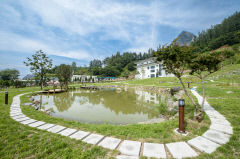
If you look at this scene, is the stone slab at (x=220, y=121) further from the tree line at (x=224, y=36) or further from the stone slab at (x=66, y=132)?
the tree line at (x=224, y=36)

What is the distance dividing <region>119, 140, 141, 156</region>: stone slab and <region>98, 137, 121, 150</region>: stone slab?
15 cm

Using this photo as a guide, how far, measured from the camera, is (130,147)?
2.15 meters

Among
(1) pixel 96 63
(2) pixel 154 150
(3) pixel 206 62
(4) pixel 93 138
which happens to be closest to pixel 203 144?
(2) pixel 154 150

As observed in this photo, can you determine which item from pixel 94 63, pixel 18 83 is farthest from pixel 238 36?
pixel 94 63

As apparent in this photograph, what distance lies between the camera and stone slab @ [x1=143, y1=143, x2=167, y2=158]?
1.90 metres

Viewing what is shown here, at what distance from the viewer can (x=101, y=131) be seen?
2869 mm

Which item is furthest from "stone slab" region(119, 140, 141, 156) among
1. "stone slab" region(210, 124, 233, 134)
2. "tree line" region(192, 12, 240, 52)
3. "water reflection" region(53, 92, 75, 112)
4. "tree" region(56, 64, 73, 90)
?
"tree line" region(192, 12, 240, 52)

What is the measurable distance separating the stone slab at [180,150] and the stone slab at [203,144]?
19cm

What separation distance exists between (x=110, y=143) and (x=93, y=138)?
509 mm

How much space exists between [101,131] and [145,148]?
53.4 inches

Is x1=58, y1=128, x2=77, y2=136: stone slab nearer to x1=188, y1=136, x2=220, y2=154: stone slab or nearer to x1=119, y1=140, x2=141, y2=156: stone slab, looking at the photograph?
x1=119, y1=140, x2=141, y2=156: stone slab

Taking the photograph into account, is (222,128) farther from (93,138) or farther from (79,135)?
(79,135)

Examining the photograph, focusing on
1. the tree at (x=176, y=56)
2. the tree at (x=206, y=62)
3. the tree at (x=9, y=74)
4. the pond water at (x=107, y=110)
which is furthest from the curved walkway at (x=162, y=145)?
the tree at (x=9, y=74)

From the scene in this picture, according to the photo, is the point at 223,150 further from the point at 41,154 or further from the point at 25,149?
the point at 25,149
